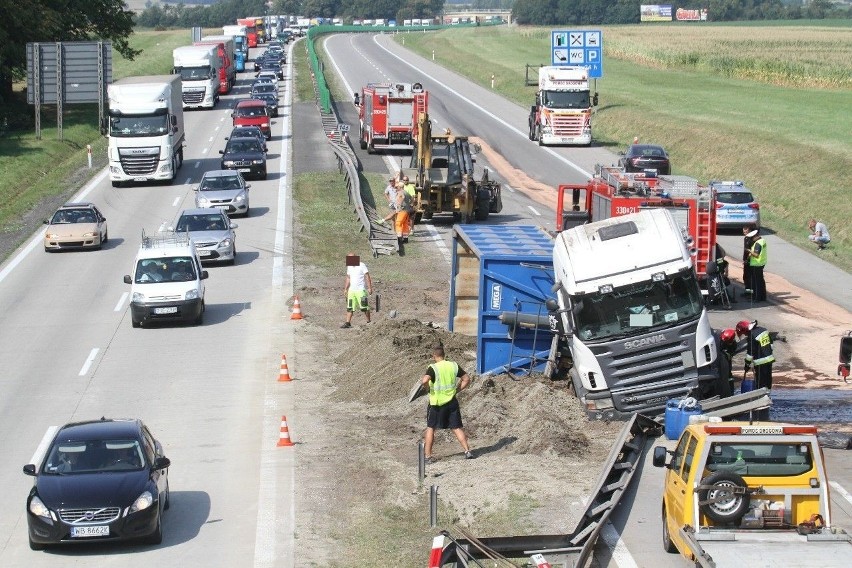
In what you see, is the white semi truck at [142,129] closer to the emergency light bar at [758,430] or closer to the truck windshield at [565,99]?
the truck windshield at [565,99]

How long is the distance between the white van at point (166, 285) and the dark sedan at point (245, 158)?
2269cm

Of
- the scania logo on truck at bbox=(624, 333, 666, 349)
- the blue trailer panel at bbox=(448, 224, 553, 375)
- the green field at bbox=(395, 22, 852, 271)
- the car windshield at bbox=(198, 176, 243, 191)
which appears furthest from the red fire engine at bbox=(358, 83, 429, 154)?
the scania logo on truck at bbox=(624, 333, 666, 349)

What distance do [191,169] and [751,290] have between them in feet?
105

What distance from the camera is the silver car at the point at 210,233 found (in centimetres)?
3856

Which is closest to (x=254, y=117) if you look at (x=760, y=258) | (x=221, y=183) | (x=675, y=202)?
(x=221, y=183)

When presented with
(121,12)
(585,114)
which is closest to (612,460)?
(585,114)

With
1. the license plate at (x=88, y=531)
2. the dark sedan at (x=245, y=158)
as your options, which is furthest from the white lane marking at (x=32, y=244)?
the license plate at (x=88, y=531)

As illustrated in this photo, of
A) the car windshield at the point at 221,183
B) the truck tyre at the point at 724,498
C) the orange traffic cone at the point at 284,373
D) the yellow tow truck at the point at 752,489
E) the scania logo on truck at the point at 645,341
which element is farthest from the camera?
the car windshield at the point at 221,183

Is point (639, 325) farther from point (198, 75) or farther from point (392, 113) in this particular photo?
point (198, 75)

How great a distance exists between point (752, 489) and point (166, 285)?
20.3m

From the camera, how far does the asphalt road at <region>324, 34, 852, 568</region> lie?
54.9 ft

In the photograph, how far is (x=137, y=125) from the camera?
52.5 metres

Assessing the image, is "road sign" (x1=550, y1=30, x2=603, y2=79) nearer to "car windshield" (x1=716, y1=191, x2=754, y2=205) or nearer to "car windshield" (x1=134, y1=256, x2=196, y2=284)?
"car windshield" (x1=716, y1=191, x2=754, y2=205)

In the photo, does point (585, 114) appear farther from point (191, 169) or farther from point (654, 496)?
point (654, 496)
